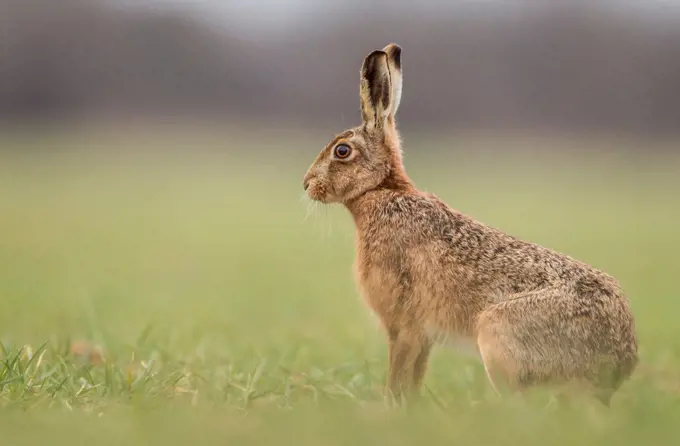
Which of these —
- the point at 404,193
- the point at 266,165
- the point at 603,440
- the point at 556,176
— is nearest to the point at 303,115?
the point at 266,165

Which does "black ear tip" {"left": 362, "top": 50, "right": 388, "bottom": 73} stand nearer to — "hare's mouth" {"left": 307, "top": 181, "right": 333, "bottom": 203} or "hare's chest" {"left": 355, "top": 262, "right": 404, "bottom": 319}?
"hare's mouth" {"left": 307, "top": 181, "right": 333, "bottom": 203}

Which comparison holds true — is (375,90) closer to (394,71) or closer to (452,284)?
(394,71)

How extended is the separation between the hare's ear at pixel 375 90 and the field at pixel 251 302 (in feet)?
2.26

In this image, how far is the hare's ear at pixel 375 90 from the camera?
588 centimetres

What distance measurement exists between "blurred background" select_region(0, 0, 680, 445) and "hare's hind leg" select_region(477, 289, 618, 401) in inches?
9.8

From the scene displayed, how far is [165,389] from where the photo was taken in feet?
16.5

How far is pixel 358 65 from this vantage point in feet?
77.4

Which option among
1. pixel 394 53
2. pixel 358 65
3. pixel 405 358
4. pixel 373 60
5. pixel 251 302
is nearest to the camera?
pixel 405 358

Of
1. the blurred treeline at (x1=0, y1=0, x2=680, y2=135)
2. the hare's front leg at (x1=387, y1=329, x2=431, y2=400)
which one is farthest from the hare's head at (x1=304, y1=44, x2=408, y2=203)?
the blurred treeline at (x1=0, y1=0, x2=680, y2=135)

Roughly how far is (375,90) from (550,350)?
203 cm

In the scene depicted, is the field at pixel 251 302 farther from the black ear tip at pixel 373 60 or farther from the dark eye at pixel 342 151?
the black ear tip at pixel 373 60

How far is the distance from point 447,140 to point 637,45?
7.25 metres

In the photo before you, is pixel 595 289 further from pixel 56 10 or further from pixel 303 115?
pixel 56 10

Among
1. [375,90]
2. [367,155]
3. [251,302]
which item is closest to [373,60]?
[375,90]
